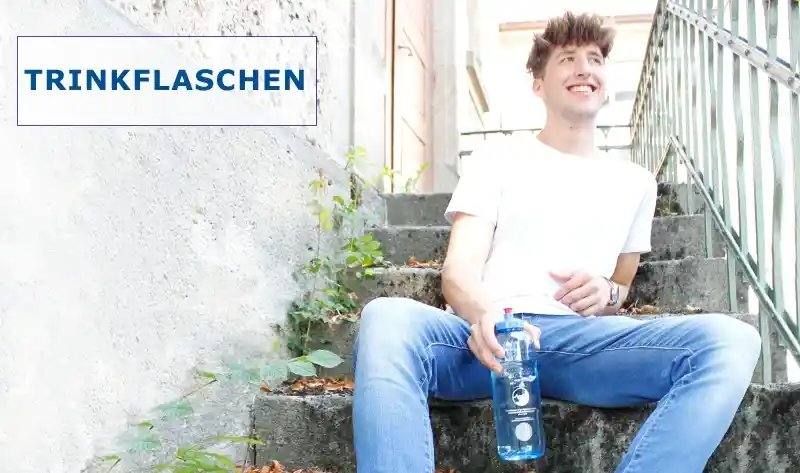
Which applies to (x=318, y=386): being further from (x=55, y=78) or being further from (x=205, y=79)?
(x=55, y=78)

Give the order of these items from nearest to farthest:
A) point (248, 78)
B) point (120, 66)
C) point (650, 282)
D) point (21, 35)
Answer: point (21, 35), point (120, 66), point (248, 78), point (650, 282)

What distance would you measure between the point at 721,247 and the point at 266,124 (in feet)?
5.06

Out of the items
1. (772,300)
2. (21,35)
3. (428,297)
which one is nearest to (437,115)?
(428,297)

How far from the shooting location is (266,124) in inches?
105

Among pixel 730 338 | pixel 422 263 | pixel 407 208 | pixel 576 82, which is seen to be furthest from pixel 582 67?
pixel 407 208

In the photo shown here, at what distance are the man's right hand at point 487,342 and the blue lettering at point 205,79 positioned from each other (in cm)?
107

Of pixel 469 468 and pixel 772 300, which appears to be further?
pixel 772 300

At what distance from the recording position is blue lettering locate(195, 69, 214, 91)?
7.52 feet

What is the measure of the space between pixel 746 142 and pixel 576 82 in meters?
0.56

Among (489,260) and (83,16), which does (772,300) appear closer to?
(489,260)

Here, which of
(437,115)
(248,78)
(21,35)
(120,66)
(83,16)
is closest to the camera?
(21,35)

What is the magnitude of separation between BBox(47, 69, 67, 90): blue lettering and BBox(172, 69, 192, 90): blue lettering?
37 cm

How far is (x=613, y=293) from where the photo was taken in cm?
208

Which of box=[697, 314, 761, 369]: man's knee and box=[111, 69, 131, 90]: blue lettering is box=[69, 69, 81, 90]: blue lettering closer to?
box=[111, 69, 131, 90]: blue lettering
